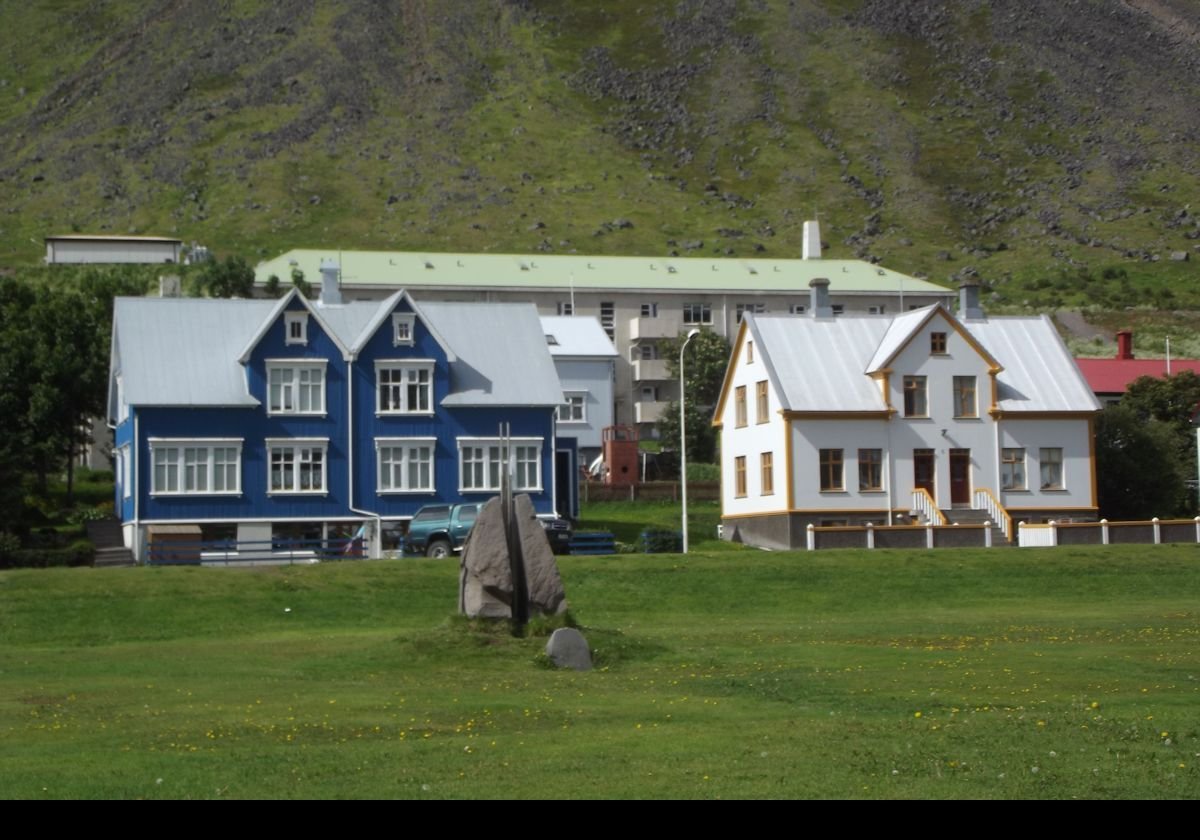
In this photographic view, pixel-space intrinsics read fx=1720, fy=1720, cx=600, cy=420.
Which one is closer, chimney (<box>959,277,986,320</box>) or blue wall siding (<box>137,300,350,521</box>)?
blue wall siding (<box>137,300,350,521</box>)

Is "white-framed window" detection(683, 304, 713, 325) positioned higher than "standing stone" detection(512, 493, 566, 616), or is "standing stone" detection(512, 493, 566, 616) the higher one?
"white-framed window" detection(683, 304, 713, 325)

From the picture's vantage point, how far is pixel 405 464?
65688 mm

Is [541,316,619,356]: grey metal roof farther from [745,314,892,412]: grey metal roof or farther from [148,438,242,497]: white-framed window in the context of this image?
[148,438,242,497]: white-framed window

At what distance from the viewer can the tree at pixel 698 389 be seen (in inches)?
3880

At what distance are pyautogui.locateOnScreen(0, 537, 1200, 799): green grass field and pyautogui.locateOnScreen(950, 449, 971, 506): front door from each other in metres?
16.2

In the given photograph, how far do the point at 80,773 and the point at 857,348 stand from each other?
53677 millimetres

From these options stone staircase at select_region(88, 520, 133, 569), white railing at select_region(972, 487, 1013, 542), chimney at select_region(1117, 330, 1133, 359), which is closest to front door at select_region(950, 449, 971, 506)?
white railing at select_region(972, 487, 1013, 542)

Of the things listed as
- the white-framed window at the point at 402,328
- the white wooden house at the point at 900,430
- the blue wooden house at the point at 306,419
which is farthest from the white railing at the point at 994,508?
the white-framed window at the point at 402,328

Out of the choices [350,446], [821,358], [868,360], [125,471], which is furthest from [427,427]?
[868,360]

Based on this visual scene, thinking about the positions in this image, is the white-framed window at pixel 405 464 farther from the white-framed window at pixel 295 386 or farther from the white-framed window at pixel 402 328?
the white-framed window at pixel 402 328

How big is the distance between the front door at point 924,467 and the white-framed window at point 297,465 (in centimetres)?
2252

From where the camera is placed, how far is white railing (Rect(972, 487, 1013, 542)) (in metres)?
64.1

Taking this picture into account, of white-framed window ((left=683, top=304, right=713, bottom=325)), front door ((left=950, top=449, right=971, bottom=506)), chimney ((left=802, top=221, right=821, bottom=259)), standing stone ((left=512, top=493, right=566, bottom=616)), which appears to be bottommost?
standing stone ((left=512, top=493, right=566, bottom=616))
